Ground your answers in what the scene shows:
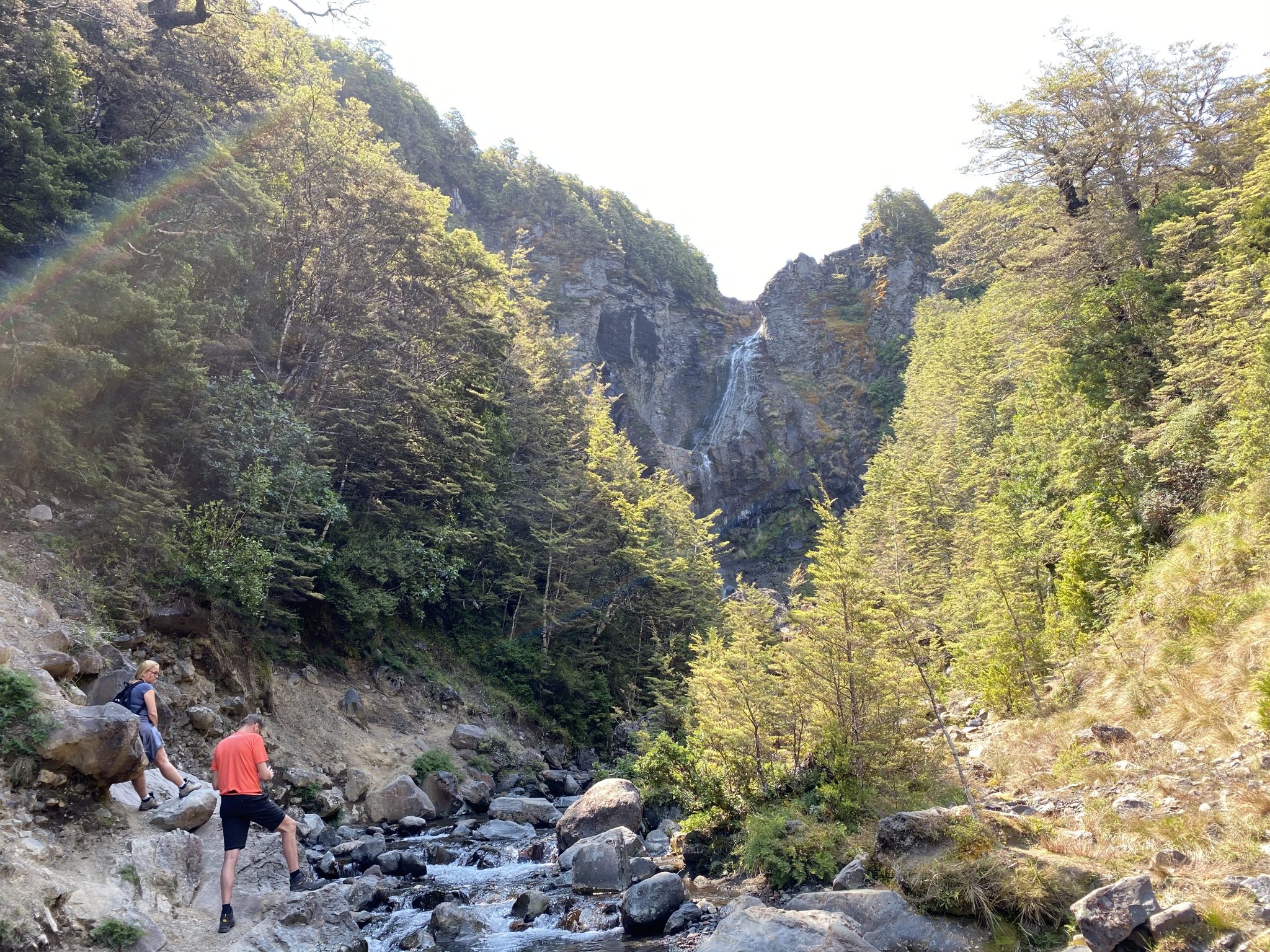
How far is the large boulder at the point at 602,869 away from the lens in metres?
12.4

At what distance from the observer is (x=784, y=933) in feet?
24.6

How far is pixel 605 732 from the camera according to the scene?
28484 millimetres

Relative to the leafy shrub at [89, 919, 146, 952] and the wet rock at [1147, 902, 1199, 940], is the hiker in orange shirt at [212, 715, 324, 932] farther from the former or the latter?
the wet rock at [1147, 902, 1199, 940]

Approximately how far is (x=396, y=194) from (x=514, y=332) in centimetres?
1106

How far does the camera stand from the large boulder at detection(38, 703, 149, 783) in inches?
314

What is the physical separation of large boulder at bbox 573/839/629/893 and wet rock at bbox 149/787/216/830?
6129 millimetres

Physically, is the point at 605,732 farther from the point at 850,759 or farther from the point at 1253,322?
the point at 1253,322

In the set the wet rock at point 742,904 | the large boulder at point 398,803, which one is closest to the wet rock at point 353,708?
the large boulder at point 398,803

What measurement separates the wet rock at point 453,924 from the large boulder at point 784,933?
4422 millimetres

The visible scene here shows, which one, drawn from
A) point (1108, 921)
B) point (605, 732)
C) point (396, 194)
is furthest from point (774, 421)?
point (1108, 921)

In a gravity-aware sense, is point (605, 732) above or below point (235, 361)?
below

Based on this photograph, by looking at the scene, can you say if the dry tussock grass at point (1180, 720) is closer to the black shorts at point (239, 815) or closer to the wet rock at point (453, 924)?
the wet rock at point (453, 924)

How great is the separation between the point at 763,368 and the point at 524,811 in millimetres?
60274

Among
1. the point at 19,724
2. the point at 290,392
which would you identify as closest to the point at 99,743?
the point at 19,724
